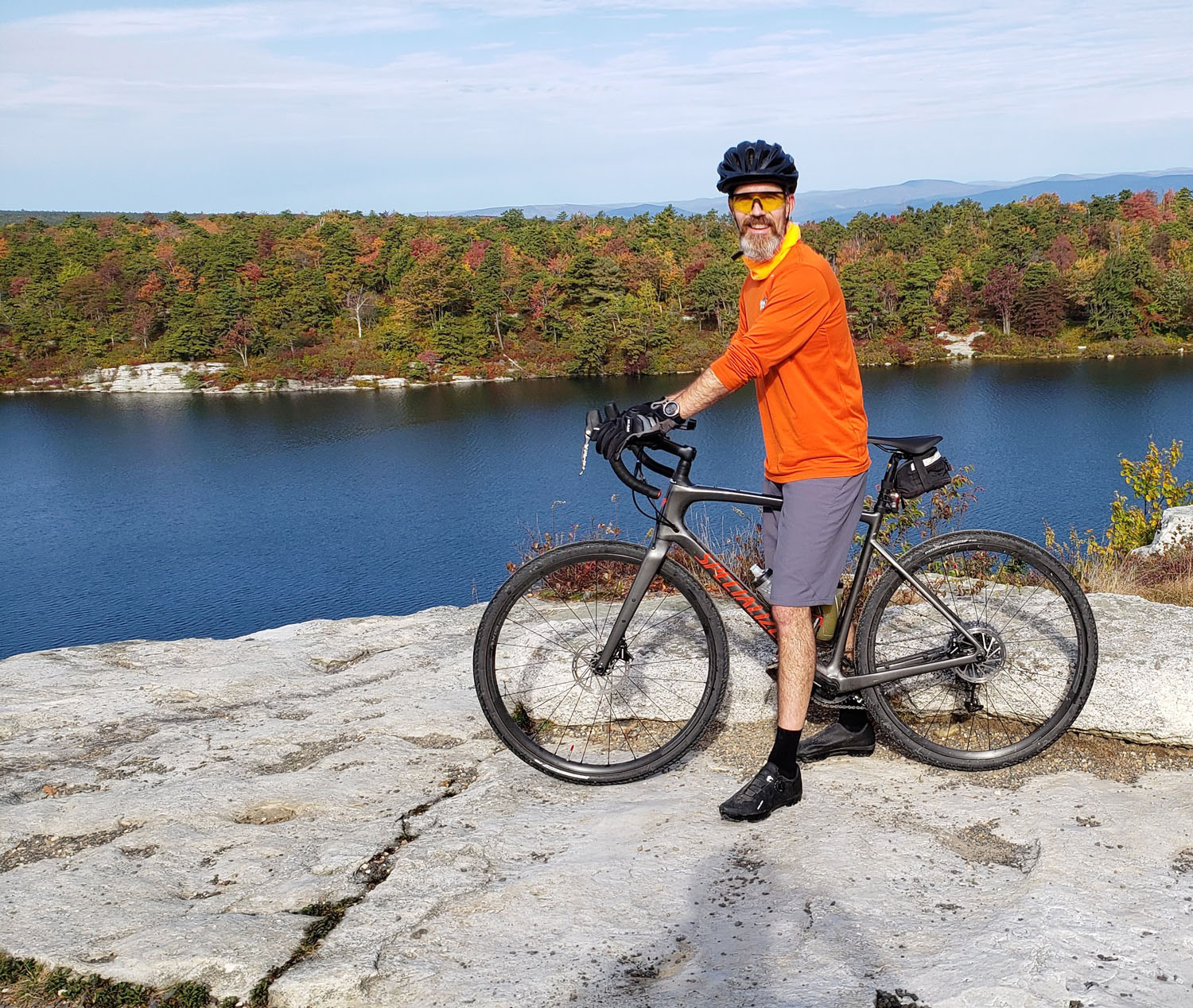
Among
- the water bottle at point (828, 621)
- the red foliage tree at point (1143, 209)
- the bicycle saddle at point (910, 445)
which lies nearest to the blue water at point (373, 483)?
the water bottle at point (828, 621)

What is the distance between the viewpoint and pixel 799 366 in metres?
3.45

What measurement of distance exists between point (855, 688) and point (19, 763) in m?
3.57

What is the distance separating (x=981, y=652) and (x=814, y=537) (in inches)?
38.9

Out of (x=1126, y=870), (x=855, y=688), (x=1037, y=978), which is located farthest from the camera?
(x=855, y=688)

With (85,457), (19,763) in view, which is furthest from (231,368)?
(19,763)

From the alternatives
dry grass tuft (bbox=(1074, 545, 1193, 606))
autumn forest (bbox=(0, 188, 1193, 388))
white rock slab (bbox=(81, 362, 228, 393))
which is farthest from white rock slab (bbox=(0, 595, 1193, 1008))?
white rock slab (bbox=(81, 362, 228, 393))

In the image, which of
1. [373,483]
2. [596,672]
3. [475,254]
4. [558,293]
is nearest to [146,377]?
[475,254]

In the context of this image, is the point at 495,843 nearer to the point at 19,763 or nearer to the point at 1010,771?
the point at 1010,771

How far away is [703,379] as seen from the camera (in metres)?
3.38

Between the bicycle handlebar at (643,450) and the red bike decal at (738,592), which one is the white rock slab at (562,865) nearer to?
the red bike decal at (738,592)

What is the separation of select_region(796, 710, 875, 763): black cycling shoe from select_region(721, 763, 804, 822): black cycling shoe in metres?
0.31

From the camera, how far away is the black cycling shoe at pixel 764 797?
3.47 meters

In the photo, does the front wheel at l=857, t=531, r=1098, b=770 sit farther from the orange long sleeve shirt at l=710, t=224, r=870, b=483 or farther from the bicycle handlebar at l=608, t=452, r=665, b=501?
the bicycle handlebar at l=608, t=452, r=665, b=501

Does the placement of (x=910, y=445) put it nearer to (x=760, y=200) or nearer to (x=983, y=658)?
(x=983, y=658)
